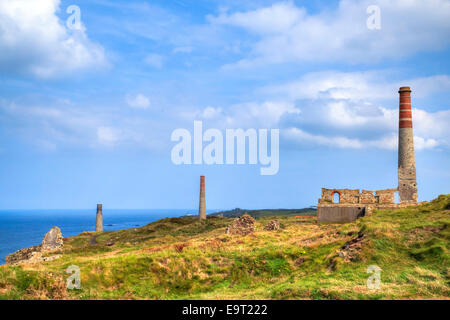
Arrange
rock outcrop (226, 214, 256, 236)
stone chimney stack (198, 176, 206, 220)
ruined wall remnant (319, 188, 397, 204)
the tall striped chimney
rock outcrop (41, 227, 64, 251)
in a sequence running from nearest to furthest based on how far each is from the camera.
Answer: rock outcrop (226, 214, 256, 236) → rock outcrop (41, 227, 64, 251) → ruined wall remnant (319, 188, 397, 204) → the tall striped chimney → stone chimney stack (198, 176, 206, 220)

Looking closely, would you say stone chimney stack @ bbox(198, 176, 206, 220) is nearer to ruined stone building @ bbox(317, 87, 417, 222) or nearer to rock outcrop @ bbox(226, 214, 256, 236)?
ruined stone building @ bbox(317, 87, 417, 222)

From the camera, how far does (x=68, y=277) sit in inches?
634

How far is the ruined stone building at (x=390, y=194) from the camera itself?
131 ft

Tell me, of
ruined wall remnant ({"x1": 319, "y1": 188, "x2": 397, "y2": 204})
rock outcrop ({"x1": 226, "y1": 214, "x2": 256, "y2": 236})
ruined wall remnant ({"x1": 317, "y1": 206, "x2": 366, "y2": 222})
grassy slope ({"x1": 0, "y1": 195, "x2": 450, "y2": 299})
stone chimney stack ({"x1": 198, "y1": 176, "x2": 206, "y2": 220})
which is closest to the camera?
grassy slope ({"x1": 0, "y1": 195, "x2": 450, "y2": 299})

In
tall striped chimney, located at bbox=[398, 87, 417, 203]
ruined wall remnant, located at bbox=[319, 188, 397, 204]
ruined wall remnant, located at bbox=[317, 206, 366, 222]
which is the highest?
tall striped chimney, located at bbox=[398, 87, 417, 203]

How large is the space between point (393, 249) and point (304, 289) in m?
6.13

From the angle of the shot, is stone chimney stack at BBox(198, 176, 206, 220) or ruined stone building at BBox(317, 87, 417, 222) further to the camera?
stone chimney stack at BBox(198, 176, 206, 220)

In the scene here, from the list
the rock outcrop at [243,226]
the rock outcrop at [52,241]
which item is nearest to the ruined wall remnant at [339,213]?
the rock outcrop at [243,226]

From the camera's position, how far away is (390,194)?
41156 mm

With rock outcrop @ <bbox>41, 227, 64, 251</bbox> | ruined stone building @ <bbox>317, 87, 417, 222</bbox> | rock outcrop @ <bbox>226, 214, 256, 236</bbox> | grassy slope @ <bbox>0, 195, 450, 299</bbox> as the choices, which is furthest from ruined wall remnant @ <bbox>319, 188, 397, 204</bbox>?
rock outcrop @ <bbox>41, 227, 64, 251</bbox>

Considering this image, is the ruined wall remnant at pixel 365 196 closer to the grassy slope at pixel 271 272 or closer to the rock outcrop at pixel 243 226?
the rock outcrop at pixel 243 226

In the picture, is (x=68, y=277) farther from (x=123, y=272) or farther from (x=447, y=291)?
(x=447, y=291)

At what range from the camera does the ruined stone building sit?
3985 cm
